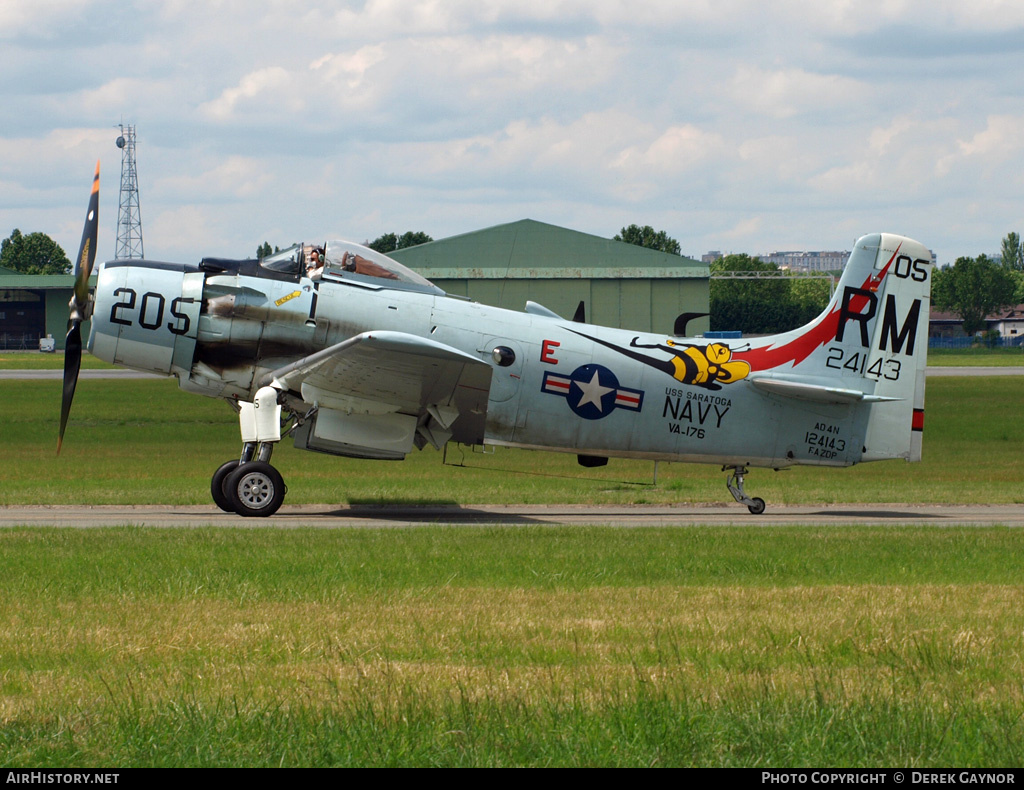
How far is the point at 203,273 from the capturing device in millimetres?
16812

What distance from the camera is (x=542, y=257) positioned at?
68.8m

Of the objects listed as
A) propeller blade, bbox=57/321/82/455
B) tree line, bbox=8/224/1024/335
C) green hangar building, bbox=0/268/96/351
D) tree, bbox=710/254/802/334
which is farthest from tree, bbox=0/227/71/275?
propeller blade, bbox=57/321/82/455

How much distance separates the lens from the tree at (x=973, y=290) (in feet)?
498

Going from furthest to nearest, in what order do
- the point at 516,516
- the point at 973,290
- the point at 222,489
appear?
the point at 973,290 → the point at 516,516 → the point at 222,489

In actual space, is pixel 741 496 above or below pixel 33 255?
below

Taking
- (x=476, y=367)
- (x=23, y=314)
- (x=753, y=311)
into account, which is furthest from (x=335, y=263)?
(x=23, y=314)

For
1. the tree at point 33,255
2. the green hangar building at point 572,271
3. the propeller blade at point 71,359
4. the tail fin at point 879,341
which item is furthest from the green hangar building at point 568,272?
the tree at point 33,255

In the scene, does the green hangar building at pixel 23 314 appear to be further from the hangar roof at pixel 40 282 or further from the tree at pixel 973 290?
the tree at pixel 973 290

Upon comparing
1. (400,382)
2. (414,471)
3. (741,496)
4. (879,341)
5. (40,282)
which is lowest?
(414,471)

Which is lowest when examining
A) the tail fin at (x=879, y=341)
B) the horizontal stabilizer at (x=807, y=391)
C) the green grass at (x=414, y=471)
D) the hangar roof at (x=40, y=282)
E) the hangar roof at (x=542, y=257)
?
the green grass at (x=414, y=471)

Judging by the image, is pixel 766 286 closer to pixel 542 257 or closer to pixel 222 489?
pixel 542 257

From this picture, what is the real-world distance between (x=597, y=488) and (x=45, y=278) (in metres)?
100.0

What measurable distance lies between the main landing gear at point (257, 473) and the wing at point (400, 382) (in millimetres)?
391

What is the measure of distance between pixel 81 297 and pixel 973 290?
151 m
